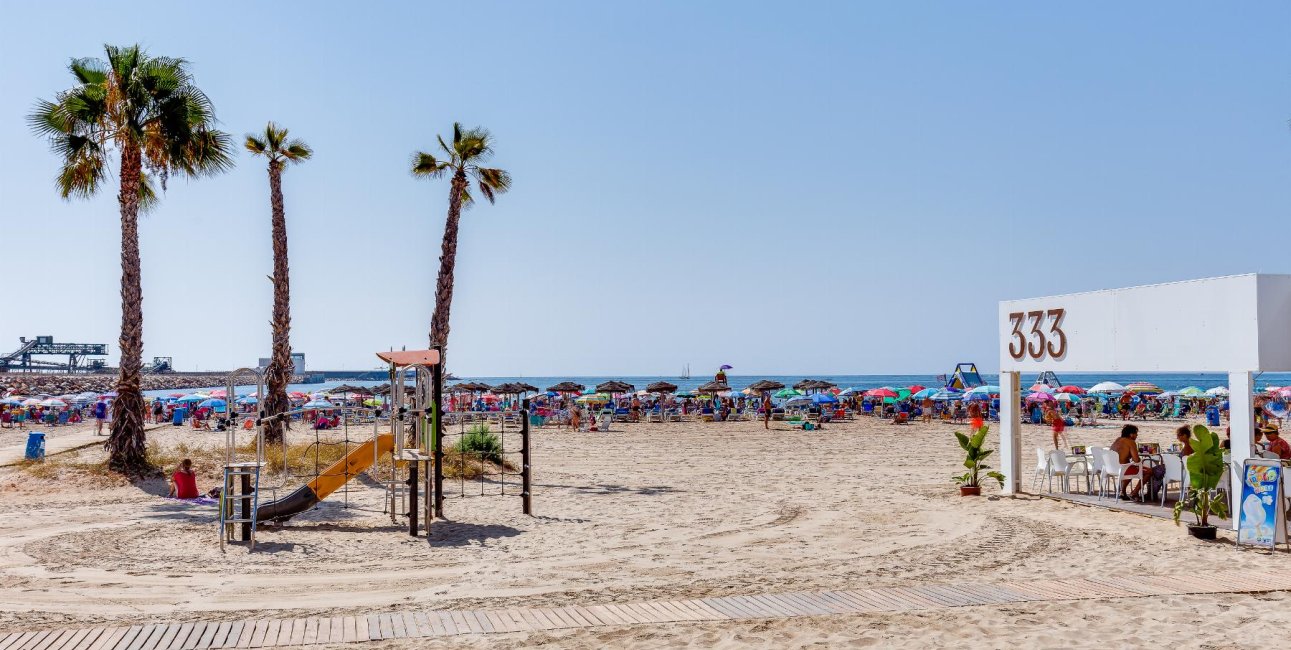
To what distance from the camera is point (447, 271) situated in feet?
66.3

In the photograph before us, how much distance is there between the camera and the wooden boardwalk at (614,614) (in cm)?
649

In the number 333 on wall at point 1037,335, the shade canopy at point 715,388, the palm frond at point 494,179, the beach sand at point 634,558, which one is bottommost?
the beach sand at point 634,558

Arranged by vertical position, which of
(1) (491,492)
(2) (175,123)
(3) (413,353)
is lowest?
(1) (491,492)

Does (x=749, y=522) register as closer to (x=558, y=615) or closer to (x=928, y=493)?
(x=928, y=493)

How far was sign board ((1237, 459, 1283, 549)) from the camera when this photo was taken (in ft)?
30.9

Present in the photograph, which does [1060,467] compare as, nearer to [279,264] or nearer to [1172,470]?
[1172,470]

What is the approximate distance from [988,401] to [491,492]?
29435mm

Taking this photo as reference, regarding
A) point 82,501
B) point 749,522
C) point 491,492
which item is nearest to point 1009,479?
point 749,522

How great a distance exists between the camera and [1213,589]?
25.5 ft

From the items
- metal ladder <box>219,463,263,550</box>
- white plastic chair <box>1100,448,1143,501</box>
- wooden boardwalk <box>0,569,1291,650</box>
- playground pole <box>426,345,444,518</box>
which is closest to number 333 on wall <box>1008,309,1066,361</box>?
white plastic chair <box>1100,448,1143,501</box>

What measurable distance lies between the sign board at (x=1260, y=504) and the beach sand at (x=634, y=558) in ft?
1.21

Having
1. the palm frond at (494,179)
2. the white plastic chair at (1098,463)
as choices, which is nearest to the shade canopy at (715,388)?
the palm frond at (494,179)

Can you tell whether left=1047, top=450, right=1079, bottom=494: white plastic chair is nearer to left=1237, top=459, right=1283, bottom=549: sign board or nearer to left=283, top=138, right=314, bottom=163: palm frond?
left=1237, top=459, right=1283, bottom=549: sign board

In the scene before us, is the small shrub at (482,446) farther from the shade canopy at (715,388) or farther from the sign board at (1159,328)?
the shade canopy at (715,388)
